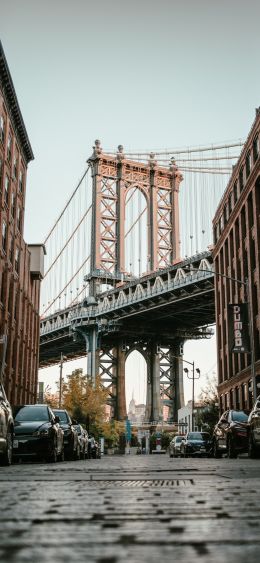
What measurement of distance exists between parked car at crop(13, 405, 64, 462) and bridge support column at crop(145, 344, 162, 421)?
266 ft

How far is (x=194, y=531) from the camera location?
230 cm

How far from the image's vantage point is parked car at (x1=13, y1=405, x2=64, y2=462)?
54.2ft

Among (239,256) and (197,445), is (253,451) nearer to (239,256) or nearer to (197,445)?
(197,445)

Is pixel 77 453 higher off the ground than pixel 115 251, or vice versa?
pixel 115 251

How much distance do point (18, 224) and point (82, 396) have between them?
2792 centimetres

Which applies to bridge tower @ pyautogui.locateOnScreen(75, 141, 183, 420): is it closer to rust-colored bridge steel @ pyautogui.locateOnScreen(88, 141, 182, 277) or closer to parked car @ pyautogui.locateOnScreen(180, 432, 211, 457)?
rust-colored bridge steel @ pyautogui.locateOnScreen(88, 141, 182, 277)

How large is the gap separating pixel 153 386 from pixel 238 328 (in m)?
56.6

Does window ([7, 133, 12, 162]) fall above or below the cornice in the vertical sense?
below

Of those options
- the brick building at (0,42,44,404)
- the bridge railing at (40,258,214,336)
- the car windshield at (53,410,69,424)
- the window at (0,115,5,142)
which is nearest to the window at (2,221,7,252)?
the brick building at (0,42,44,404)

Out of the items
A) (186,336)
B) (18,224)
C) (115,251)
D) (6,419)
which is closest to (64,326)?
(115,251)

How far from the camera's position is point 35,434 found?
16.7 meters

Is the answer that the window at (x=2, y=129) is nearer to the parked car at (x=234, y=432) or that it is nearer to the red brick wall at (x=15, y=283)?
the red brick wall at (x=15, y=283)

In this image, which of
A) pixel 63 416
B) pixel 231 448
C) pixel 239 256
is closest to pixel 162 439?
pixel 239 256

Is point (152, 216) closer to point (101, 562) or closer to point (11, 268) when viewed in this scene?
point (11, 268)
